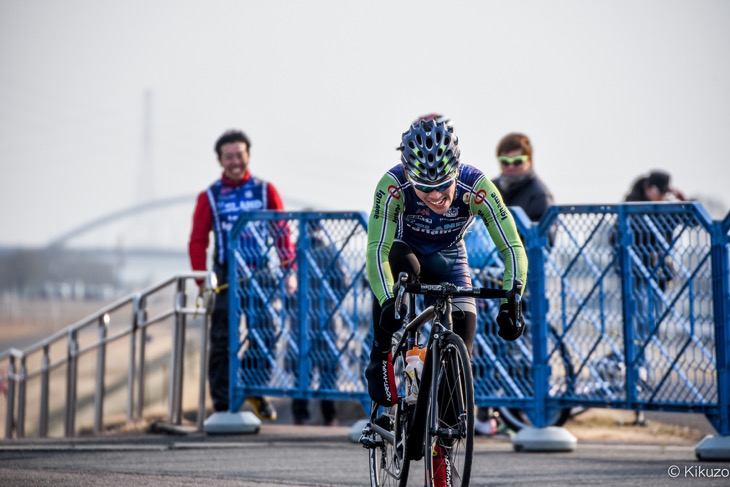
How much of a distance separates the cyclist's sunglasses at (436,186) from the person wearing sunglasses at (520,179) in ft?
15.6

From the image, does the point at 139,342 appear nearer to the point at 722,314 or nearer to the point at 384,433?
the point at 722,314

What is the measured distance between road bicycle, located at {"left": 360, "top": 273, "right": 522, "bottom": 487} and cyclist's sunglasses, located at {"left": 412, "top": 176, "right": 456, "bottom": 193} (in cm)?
54

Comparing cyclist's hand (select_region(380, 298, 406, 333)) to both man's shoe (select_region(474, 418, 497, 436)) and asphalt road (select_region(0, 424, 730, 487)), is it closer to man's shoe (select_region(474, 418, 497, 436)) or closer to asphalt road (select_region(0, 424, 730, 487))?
asphalt road (select_region(0, 424, 730, 487))

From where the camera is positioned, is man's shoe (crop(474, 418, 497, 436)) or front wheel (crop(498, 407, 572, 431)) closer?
front wheel (crop(498, 407, 572, 431))

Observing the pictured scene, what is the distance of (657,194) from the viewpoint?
42.3 feet

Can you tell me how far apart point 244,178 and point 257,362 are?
1.75 meters

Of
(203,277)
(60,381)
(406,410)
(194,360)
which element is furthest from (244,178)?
(60,381)

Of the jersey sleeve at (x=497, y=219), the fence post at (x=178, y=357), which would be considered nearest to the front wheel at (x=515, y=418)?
the fence post at (x=178, y=357)

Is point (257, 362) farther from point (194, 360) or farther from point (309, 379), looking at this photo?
point (194, 360)

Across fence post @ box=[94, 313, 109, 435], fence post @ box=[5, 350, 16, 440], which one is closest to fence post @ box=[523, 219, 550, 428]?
fence post @ box=[94, 313, 109, 435]

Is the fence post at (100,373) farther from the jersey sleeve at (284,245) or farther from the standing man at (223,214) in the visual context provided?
the jersey sleeve at (284,245)

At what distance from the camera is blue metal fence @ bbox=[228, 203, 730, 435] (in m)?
10.8

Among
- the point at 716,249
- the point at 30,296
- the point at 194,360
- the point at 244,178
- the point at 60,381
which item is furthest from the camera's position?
the point at 30,296

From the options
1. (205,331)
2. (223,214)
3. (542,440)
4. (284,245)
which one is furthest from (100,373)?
(542,440)
